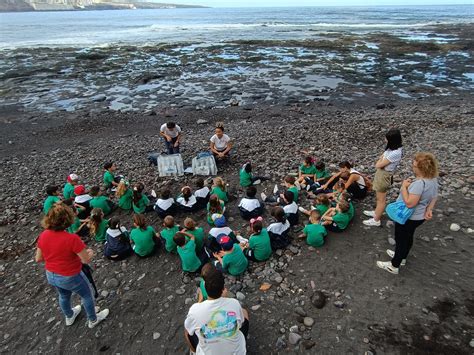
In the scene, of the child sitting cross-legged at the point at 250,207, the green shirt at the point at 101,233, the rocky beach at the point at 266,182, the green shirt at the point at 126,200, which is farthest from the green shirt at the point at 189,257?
the green shirt at the point at 126,200

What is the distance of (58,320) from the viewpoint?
21.4ft

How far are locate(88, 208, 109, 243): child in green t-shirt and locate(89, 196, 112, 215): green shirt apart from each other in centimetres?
110

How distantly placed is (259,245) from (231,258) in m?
0.79

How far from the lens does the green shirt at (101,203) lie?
9.85m

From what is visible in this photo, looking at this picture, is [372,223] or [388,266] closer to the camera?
[388,266]

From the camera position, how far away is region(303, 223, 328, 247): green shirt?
7.70 m

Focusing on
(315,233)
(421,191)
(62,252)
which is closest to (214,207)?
(315,233)

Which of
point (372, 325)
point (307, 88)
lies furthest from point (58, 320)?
point (307, 88)

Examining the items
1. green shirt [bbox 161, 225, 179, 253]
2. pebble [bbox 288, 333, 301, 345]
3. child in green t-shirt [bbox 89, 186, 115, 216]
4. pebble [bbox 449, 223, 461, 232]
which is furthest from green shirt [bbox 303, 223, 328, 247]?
child in green t-shirt [bbox 89, 186, 115, 216]

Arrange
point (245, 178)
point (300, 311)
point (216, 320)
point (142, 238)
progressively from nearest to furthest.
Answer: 1. point (216, 320)
2. point (300, 311)
3. point (142, 238)
4. point (245, 178)

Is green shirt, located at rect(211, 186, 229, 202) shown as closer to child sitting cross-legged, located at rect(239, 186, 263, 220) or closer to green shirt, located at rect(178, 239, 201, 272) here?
child sitting cross-legged, located at rect(239, 186, 263, 220)

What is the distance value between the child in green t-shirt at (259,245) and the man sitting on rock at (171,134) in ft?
24.2

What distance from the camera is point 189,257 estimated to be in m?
7.16

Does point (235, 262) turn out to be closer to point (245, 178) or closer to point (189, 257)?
point (189, 257)
